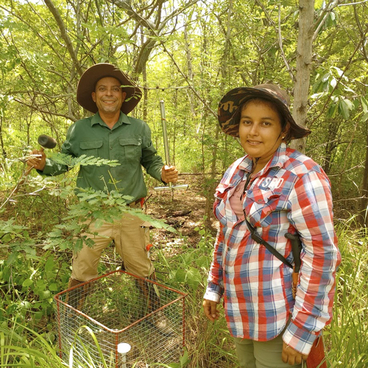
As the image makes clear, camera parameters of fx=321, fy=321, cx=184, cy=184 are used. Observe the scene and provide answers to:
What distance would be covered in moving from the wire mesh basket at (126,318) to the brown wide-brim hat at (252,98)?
1260mm

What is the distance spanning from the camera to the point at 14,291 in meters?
2.92

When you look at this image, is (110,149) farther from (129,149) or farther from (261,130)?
(261,130)

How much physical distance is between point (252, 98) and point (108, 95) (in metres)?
1.55

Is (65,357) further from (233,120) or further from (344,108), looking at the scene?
(344,108)

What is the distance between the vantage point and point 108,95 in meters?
2.75

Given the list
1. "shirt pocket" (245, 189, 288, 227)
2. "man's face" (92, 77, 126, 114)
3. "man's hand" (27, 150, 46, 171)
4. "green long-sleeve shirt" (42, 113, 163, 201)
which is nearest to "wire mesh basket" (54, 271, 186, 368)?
"green long-sleeve shirt" (42, 113, 163, 201)

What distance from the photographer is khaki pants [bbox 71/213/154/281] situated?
Result: 8.91 ft

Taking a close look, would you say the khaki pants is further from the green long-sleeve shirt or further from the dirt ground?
the dirt ground

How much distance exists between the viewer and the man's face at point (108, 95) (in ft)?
9.00

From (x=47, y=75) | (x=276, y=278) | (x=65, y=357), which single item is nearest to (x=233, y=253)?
(x=276, y=278)

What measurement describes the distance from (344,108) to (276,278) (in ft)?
5.03

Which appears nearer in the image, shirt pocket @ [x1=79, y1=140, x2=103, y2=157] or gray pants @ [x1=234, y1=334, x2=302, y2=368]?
gray pants @ [x1=234, y1=334, x2=302, y2=368]

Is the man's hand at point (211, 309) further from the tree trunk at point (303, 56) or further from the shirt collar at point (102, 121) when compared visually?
the shirt collar at point (102, 121)

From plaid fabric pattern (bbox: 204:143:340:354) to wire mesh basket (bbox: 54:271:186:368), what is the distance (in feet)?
2.76
